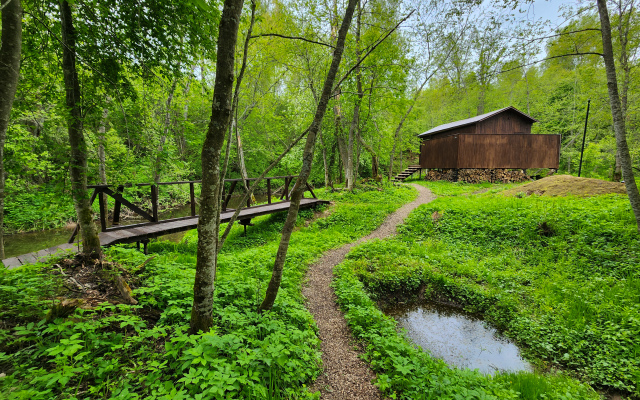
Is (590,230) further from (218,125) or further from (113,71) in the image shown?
(113,71)

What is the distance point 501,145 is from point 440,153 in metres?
3.99

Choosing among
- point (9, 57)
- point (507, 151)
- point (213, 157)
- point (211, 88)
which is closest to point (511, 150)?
point (507, 151)

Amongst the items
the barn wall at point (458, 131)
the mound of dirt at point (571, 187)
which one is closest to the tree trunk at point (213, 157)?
the mound of dirt at point (571, 187)

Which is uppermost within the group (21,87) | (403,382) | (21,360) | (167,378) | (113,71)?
(113,71)

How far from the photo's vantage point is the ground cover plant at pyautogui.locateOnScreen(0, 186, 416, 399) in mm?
1823

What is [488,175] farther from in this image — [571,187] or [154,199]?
[154,199]

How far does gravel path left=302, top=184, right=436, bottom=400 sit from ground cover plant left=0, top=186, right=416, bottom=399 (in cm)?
21

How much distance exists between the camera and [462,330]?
4.49m

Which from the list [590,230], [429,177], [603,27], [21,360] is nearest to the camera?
[21,360]

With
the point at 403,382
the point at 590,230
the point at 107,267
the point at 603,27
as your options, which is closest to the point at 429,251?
the point at 590,230

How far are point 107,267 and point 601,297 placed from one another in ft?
27.2

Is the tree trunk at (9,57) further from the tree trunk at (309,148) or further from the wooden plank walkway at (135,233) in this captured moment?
the wooden plank walkway at (135,233)

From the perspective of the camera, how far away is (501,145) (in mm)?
17344

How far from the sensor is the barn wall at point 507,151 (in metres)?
17.2
